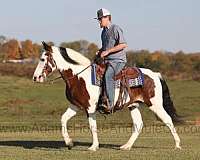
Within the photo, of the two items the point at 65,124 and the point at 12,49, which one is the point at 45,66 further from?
the point at 12,49

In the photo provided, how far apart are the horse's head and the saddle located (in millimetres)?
1082

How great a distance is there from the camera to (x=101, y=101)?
44.8 feet

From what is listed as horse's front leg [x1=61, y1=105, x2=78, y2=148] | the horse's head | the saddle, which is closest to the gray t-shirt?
the saddle

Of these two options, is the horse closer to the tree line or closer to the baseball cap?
the baseball cap

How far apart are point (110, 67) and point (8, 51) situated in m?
102

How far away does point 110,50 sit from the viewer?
13531mm

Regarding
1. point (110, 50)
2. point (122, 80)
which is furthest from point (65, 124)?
point (110, 50)


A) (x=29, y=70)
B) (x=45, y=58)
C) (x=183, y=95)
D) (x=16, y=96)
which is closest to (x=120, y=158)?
(x=45, y=58)

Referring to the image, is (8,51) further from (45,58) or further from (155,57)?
(45,58)

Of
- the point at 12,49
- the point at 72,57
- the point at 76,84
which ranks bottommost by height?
the point at 76,84

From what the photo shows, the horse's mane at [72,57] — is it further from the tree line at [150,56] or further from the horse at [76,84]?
the tree line at [150,56]

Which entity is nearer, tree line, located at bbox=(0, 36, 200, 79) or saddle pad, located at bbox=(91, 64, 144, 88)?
saddle pad, located at bbox=(91, 64, 144, 88)

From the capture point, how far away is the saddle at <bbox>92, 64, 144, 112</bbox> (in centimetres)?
1365

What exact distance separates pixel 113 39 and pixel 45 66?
180 centimetres
